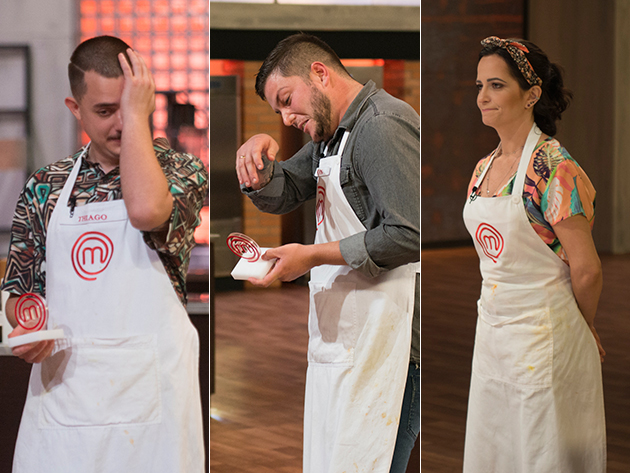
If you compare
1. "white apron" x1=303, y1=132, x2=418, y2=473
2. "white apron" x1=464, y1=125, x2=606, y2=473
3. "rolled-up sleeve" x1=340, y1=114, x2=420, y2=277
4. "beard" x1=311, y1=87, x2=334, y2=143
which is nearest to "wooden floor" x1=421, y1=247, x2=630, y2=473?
"white apron" x1=464, y1=125, x2=606, y2=473

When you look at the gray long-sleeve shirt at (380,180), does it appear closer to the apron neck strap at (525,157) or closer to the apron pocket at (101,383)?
the apron neck strap at (525,157)

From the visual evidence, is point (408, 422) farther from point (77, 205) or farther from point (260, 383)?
point (77, 205)

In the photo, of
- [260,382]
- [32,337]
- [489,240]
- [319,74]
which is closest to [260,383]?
[260,382]

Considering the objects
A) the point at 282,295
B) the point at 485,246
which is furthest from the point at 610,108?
the point at 282,295

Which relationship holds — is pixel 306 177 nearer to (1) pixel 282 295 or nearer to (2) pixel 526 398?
(1) pixel 282 295

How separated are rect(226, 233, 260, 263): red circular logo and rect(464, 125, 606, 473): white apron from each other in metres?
0.69

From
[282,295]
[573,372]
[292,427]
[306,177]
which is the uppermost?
[306,177]

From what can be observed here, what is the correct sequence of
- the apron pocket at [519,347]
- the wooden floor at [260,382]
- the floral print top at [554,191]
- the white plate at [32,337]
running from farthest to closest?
the wooden floor at [260,382] → the apron pocket at [519,347] → the floral print top at [554,191] → the white plate at [32,337]

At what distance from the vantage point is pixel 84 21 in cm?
226

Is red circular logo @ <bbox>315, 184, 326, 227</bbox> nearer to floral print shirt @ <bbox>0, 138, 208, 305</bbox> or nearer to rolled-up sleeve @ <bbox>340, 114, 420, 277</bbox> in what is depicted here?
rolled-up sleeve @ <bbox>340, 114, 420, 277</bbox>

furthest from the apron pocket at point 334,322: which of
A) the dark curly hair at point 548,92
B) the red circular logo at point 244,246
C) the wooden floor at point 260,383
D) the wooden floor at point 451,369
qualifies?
the dark curly hair at point 548,92

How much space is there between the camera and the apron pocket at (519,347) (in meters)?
2.36

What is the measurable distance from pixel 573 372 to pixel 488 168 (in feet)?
2.16

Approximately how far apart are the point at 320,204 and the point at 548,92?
751mm
